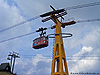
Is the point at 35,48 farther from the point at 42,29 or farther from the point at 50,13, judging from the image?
the point at 50,13

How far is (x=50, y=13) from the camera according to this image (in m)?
24.9

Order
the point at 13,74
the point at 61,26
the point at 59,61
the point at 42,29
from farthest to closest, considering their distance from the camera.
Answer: the point at 13,74
the point at 61,26
the point at 59,61
the point at 42,29

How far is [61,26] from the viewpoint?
30422 mm

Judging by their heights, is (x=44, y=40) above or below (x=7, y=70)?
above

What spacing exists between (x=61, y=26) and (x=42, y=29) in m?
10.4

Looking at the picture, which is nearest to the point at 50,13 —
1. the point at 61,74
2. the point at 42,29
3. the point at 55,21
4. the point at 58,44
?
the point at 55,21

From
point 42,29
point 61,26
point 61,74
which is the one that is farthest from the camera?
point 61,26

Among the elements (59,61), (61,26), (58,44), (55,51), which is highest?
(61,26)

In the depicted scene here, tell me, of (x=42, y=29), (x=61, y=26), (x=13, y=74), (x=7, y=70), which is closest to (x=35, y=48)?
(x=42, y=29)

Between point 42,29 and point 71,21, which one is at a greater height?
point 71,21

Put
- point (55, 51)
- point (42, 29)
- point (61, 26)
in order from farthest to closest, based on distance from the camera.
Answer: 1. point (61, 26)
2. point (55, 51)
3. point (42, 29)

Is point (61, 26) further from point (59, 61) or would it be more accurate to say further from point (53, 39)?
point (59, 61)

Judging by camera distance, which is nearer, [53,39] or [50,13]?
[50,13]

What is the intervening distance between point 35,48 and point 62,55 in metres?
6.52
